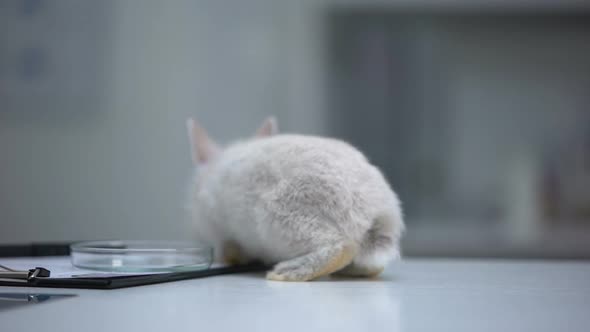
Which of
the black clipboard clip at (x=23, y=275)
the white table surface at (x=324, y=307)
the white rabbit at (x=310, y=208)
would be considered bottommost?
the white table surface at (x=324, y=307)

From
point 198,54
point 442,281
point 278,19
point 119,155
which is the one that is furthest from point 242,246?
point 278,19

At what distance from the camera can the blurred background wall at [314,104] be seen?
1412 mm

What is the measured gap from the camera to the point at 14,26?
1.36 meters

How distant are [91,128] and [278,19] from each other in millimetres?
649

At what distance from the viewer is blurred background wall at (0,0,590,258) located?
1.41 metres

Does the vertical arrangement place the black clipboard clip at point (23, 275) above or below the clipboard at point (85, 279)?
above

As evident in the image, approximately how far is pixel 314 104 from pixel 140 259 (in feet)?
3.54

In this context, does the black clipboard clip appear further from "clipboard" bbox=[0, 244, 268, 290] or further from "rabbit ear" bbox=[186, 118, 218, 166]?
"rabbit ear" bbox=[186, 118, 218, 166]

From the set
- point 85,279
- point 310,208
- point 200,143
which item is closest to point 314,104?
point 200,143

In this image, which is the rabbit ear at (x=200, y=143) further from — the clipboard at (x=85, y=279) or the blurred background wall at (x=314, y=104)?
the blurred background wall at (x=314, y=104)

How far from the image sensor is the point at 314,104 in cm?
183

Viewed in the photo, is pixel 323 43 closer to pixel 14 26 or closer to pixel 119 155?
pixel 119 155

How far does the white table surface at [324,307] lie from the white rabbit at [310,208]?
0.04 metres

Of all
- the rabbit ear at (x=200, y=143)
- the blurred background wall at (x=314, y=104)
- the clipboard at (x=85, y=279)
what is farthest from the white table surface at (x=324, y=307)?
the blurred background wall at (x=314, y=104)
